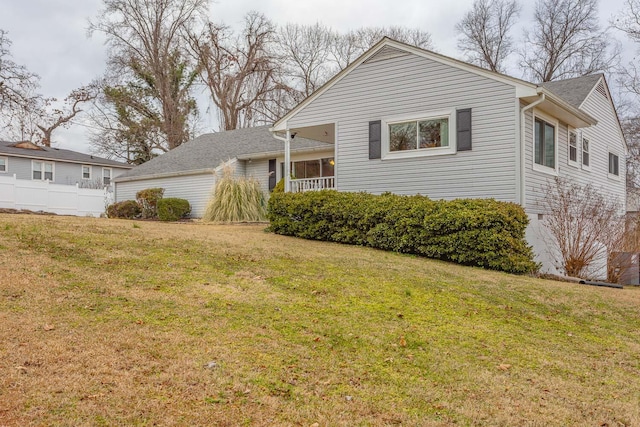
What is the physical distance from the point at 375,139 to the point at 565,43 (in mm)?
20734

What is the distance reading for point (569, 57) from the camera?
26.8 m

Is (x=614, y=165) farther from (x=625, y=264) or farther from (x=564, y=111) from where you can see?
(x=625, y=264)

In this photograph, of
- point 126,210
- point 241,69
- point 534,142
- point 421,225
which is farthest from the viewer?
point 241,69

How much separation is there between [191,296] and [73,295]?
1110 mm

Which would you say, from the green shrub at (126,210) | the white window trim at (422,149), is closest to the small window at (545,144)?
the white window trim at (422,149)

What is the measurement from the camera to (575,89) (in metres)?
15.0

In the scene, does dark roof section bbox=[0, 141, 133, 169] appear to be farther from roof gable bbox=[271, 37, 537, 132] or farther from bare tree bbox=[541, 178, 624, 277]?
bare tree bbox=[541, 178, 624, 277]

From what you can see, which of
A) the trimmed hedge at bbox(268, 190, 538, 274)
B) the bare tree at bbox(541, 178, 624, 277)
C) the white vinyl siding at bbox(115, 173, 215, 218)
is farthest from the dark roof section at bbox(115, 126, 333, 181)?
the bare tree at bbox(541, 178, 624, 277)

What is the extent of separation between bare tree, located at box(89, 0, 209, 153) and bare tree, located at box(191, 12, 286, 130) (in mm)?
1520

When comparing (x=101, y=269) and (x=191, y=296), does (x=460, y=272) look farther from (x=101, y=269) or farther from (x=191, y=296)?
(x=101, y=269)

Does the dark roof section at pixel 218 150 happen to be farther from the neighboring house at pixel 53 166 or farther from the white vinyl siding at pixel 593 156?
the neighboring house at pixel 53 166

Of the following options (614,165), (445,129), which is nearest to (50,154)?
(445,129)

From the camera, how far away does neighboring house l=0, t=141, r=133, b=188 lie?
27344 mm

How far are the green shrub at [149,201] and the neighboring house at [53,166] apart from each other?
31.2 feet
